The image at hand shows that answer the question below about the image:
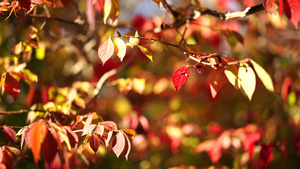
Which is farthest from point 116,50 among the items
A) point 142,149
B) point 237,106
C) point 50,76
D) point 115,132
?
point 237,106

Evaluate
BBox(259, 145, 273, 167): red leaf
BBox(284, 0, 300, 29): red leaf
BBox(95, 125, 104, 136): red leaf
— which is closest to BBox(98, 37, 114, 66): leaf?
BBox(95, 125, 104, 136): red leaf

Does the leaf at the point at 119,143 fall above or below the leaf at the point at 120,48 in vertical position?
below

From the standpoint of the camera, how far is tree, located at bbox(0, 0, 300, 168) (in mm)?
869

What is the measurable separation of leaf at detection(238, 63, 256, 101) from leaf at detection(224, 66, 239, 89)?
15mm

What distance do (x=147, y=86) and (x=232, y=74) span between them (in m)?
1.39

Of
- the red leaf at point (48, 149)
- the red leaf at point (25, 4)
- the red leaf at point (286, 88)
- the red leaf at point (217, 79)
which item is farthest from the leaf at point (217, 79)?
the red leaf at point (286, 88)

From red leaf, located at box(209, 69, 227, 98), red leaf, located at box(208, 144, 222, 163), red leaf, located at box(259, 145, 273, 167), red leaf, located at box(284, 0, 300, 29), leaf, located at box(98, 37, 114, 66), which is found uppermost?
red leaf, located at box(284, 0, 300, 29)

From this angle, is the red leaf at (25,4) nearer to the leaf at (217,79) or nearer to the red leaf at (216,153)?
the leaf at (217,79)

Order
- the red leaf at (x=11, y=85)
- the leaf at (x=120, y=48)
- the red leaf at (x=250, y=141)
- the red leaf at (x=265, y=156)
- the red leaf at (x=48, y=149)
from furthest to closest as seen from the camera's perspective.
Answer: the red leaf at (x=250, y=141)
the red leaf at (x=265, y=156)
the red leaf at (x=11, y=85)
the leaf at (x=120, y=48)
the red leaf at (x=48, y=149)

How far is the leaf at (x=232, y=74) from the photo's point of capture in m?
0.84

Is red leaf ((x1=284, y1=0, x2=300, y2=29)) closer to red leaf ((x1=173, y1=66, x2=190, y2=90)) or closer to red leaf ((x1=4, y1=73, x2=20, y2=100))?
red leaf ((x1=173, y1=66, x2=190, y2=90))

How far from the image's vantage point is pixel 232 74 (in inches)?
33.3

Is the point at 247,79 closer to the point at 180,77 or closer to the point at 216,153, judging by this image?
the point at 180,77

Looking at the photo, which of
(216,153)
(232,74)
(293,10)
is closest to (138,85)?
(216,153)
